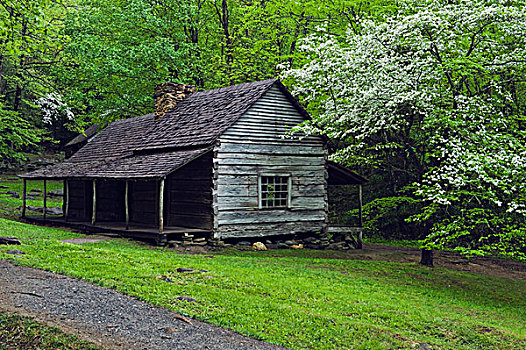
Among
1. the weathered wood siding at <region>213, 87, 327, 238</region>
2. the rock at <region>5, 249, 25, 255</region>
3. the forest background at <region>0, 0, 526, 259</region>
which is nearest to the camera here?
the rock at <region>5, 249, 25, 255</region>

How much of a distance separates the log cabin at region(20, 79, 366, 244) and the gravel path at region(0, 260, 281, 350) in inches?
297

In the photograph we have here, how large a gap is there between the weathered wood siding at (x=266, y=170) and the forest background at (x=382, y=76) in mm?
1334

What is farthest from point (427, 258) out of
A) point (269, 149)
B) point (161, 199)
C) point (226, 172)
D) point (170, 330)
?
point (170, 330)

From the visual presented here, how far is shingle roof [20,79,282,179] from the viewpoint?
1792cm

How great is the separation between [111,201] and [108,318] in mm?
16350

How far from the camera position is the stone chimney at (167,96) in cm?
2355

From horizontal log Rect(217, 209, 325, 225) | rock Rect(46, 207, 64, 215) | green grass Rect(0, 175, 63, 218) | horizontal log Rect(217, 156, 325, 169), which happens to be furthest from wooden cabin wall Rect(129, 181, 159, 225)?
rock Rect(46, 207, 64, 215)

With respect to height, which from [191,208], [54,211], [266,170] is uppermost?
[266,170]

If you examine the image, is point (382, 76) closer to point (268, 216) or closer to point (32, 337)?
point (268, 216)

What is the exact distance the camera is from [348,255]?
18641mm

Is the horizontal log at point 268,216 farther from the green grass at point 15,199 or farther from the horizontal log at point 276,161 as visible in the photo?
the green grass at point 15,199

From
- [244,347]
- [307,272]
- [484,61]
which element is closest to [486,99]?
[484,61]

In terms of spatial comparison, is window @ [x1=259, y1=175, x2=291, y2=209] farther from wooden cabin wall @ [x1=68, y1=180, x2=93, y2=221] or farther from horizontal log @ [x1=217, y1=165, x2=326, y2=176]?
wooden cabin wall @ [x1=68, y1=180, x2=93, y2=221]

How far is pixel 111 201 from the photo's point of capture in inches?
915
